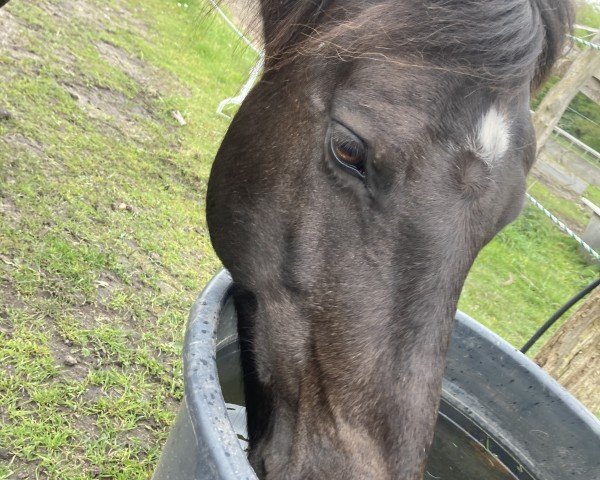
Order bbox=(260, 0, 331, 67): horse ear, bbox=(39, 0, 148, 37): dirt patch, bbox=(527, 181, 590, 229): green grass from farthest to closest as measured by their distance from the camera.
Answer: bbox=(527, 181, 590, 229): green grass → bbox=(39, 0, 148, 37): dirt patch → bbox=(260, 0, 331, 67): horse ear

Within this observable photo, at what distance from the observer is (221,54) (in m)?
8.53

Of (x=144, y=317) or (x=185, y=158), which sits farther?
(x=185, y=158)

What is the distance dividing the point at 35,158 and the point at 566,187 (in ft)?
26.2

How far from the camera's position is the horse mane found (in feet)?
4.90

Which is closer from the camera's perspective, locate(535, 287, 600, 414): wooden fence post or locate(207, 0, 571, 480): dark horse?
locate(207, 0, 571, 480): dark horse

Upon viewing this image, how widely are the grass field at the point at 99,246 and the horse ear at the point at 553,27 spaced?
944mm

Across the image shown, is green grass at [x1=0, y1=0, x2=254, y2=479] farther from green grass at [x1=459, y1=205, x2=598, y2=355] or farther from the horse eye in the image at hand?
green grass at [x1=459, y1=205, x2=598, y2=355]

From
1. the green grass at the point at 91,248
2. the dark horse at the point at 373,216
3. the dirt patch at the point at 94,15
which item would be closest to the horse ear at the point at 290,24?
the dark horse at the point at 373,216

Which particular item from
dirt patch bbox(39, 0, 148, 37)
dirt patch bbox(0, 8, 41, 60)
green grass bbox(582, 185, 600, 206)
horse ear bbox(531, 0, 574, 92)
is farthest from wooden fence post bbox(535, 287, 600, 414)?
green grass bbox(582, 185, 600, 206)

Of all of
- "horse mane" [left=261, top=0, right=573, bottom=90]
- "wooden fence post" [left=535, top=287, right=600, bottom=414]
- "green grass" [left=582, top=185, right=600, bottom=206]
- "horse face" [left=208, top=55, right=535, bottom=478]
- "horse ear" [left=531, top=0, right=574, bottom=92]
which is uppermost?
"horse ear" [left=531, top=0, right=574, bottom=92]

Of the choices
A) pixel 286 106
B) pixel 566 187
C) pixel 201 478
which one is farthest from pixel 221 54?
pixel 201 478

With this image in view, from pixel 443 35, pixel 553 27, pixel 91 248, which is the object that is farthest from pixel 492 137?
pixel 91 248

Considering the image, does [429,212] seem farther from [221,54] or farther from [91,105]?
[221,54]

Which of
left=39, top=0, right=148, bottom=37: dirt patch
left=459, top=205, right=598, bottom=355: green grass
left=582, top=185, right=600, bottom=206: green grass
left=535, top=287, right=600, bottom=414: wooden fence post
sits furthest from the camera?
left=582, top=185, right=600, bottom=206: green grass
